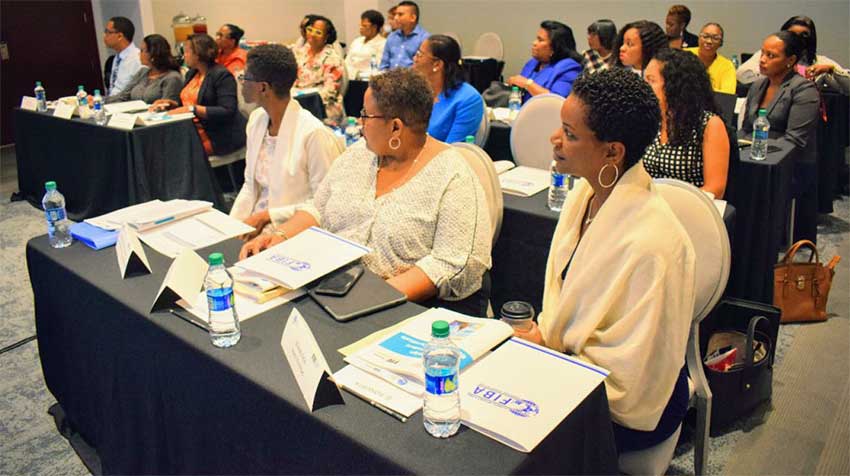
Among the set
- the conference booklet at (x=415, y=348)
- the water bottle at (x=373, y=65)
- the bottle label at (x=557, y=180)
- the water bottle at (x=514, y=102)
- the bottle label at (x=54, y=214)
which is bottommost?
the conference booklet at (x=415, y=348)

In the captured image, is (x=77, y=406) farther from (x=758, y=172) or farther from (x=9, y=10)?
(x=9, y=10)

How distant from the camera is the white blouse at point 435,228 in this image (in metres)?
1.96

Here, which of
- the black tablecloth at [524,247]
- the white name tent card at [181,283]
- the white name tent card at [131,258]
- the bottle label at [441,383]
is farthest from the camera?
the black tablecloth at [524,247]

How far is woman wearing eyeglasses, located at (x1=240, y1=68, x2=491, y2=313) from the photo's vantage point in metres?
1.96

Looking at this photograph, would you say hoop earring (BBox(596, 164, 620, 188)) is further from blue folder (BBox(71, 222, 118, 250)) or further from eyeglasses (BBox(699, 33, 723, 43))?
eyeglasses (BBox(699, 33, 723, 43))

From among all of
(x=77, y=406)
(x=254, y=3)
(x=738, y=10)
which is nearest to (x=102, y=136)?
(x=77, y=406)

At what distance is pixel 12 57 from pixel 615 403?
763cm

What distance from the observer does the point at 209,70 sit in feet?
14.9

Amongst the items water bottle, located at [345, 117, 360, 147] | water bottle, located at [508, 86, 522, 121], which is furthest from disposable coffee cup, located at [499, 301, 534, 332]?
water bottle, located at [508, 86, 522, 121]

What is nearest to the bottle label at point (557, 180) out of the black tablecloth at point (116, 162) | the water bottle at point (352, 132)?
the water bottle at point (352, 132)

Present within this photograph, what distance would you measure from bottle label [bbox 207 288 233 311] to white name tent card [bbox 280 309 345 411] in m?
0.17

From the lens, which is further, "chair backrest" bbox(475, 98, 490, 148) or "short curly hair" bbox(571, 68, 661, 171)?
"chair backrest" bbox(475, 98, 490, 148)

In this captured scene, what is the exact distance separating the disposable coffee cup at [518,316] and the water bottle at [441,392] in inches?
14.1

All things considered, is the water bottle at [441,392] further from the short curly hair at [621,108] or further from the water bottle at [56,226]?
the water bottle at [56,226]
